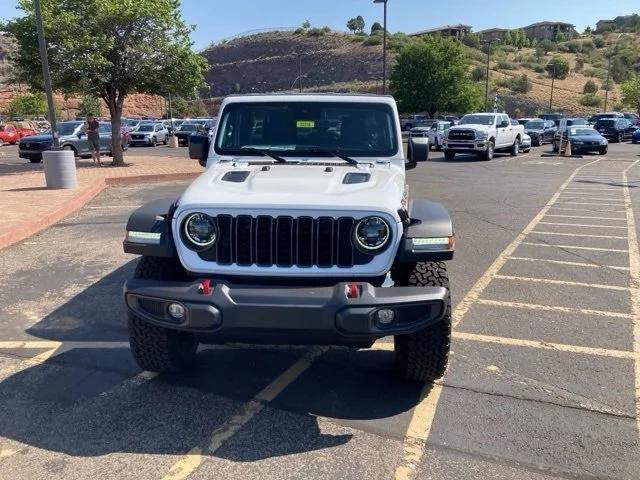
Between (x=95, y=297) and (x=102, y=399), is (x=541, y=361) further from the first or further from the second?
(x=95, y=297)

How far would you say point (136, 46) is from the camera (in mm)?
19188

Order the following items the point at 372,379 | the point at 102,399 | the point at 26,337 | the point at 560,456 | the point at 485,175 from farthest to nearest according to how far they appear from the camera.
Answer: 1. the point at 485,175
2. the point at 26,337
3. the point at 372,379
4. the point at 102,399
5. the point at 560,456

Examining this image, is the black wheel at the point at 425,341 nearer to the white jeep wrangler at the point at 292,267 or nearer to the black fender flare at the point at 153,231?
the white jeep wrangler at the point at 292,267

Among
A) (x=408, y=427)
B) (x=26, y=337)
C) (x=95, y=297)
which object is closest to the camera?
(x=408, y=427)

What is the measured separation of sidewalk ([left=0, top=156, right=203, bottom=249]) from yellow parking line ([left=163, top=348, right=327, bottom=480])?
5640 mm

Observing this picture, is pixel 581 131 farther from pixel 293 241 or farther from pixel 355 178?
pixel 293 241

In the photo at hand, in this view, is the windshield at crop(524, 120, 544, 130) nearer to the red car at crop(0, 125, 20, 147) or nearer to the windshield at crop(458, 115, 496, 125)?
the windshield at crop(458, 115, 496, 125)

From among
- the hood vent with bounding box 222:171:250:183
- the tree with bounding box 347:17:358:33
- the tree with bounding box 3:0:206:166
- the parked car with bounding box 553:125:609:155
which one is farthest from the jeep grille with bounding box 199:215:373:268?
the tree with bounding box 347:17:358:33

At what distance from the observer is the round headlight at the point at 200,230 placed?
3.53 meters

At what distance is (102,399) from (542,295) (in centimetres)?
417

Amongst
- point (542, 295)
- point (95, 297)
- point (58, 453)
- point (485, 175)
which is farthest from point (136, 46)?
point (58, 453)

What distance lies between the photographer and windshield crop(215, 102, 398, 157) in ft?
15.7

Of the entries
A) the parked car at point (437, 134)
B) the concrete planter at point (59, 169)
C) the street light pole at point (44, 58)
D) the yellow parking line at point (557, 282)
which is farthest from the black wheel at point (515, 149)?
the yellow parking line at point (557, 282)

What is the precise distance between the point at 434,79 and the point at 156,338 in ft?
161
